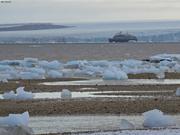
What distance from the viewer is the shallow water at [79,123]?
18938 millimetres

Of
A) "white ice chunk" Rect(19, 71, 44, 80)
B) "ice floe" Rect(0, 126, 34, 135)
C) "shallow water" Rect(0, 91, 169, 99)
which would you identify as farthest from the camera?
"white ice chunk" Rect(19, 71, 44, 80)

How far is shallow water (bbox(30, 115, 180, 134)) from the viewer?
1894 centimetres

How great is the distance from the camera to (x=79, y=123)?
66.3ft

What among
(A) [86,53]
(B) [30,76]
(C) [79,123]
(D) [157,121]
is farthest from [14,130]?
(A) [86,53]

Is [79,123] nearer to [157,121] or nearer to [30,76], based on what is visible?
[157,121]

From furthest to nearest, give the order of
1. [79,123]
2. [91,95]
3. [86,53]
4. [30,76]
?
[86,53]
[30,76]
[91,95]
[79,123]

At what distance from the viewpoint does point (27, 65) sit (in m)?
62.6

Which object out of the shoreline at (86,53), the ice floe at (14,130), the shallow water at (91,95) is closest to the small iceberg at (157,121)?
the ice floe at (14,130)

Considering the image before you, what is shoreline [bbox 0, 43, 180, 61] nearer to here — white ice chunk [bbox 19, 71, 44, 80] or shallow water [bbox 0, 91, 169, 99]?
white ice chunk [bbox 19, 71, 44, 80]

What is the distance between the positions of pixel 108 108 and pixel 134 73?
75.3 feet

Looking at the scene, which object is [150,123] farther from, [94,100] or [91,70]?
[91,70]

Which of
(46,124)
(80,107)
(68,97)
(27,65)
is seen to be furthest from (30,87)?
(27,65)

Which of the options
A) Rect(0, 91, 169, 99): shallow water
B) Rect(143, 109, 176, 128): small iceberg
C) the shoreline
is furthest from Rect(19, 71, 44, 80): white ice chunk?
the shoreline

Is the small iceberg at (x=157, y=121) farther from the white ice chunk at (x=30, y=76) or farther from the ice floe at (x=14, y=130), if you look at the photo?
the white ice chunk at (x=30, y=76)
